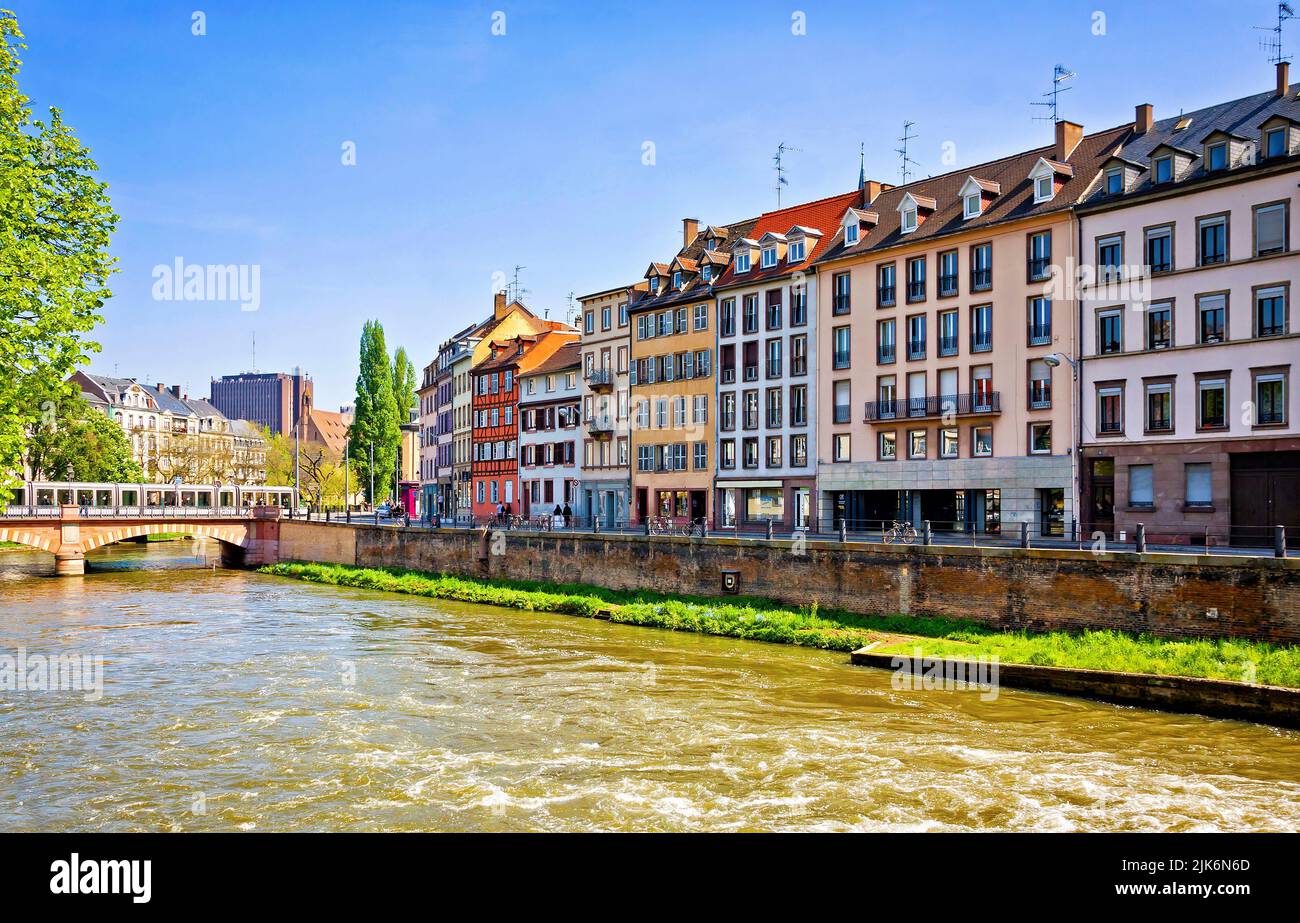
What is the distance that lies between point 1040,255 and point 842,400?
10468 millimetres

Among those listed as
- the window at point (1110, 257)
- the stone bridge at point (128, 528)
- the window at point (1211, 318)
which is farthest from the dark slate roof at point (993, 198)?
the stone bridge at point (128, 528)

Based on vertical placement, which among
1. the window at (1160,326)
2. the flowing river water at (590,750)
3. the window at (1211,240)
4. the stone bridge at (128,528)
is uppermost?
the window at (1211,240)

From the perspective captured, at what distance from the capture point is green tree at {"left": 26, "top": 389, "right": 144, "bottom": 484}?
257 feet

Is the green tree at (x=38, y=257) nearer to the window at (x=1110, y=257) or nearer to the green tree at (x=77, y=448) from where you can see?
the window at (x=1110, y=257)

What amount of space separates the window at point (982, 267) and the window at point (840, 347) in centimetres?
647

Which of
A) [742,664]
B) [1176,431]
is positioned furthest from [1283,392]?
[742,664]

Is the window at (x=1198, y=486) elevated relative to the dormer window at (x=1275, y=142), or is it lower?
lower

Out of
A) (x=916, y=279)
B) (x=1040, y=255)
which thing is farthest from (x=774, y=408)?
(x=1040, y=255)

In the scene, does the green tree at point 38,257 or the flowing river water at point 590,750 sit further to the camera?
the green tree at point 38,257

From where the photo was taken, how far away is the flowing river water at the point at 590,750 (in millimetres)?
14141

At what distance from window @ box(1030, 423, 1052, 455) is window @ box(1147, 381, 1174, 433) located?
388 centimetres

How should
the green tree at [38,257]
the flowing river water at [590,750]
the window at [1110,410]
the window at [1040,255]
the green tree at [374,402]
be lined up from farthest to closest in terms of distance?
1. the green tree at [374,402]
2. the window at [1040,255]
3. the window at [1110,410]
4. the green tree at [38,257]
5. the flowing river water at [590,750]

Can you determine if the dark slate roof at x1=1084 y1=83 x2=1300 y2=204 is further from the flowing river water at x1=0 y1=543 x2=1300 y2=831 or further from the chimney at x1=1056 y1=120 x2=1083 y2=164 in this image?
the flowing river water at x1=0 y1=543 x2=1300 y2=831
